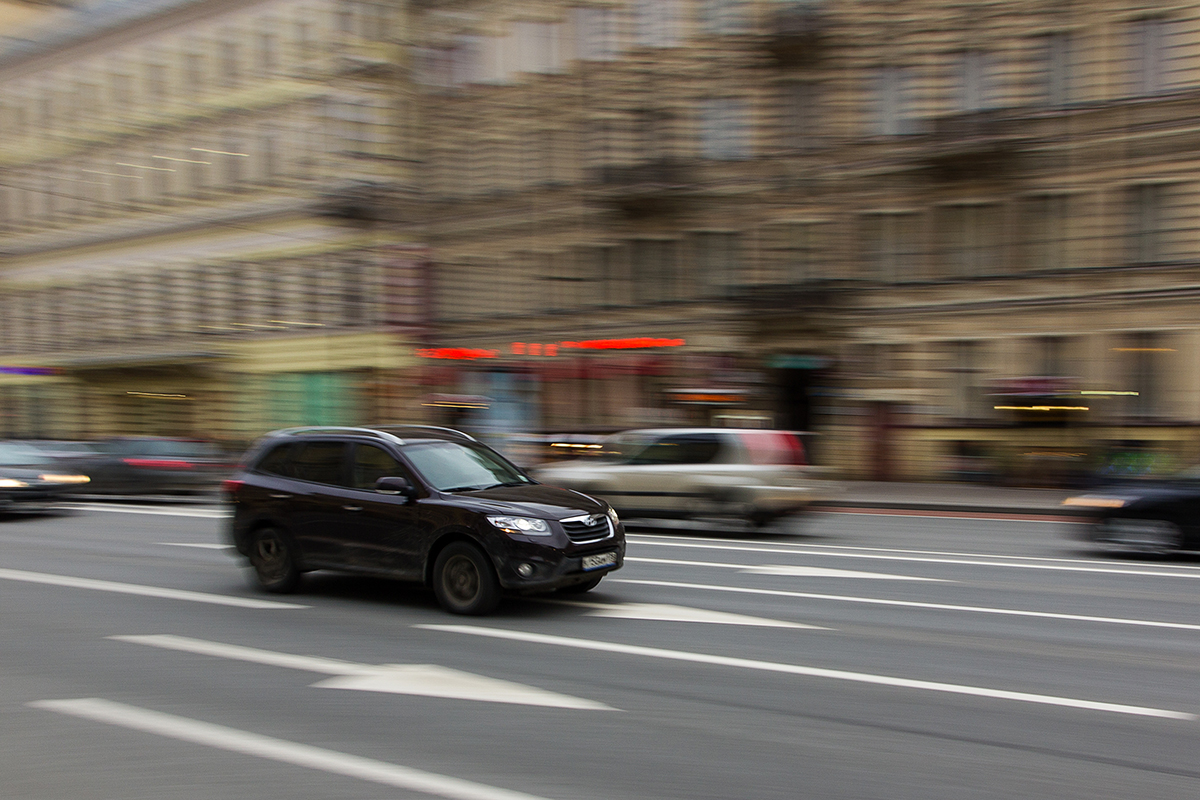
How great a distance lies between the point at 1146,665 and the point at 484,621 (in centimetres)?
466

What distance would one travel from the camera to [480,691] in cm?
632

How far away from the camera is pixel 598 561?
29.5 feet

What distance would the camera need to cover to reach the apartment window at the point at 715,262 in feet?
97.8

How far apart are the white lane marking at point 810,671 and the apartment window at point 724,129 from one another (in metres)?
23.5

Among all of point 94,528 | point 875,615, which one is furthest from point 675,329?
point 875,615

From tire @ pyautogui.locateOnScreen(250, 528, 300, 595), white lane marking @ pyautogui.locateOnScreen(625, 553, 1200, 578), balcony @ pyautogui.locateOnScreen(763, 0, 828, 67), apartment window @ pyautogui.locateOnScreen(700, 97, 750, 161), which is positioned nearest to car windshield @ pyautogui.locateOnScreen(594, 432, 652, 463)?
white lane marking @ pyautogui.locateOnScreen(625, 553, 1200, 578)

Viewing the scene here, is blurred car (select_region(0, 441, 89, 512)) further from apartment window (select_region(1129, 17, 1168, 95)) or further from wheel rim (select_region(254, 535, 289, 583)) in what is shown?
apartment window (select_region(1129, 17, 1168, 95))

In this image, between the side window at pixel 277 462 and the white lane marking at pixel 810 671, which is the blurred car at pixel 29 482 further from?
the white lane marking at pixel 810 671

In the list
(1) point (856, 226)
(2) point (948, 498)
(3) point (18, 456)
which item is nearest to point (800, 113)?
(1) point (856, 226)

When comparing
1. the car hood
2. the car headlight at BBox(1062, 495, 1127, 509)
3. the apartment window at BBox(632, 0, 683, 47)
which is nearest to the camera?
the car hood

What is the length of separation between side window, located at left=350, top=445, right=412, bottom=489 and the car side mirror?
0.11 meters

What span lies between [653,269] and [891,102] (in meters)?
7.95

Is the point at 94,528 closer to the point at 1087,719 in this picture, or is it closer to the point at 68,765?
the point at 68,765

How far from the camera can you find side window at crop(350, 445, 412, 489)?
9.24 m
